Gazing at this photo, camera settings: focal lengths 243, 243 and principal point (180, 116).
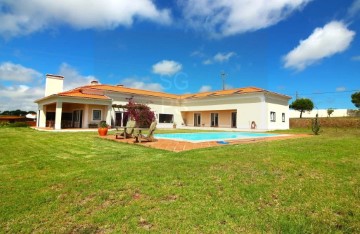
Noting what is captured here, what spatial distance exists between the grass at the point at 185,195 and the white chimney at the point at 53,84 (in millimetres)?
25858

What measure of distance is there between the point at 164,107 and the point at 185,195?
29.8 meters

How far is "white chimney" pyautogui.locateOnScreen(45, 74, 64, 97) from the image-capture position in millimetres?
29628

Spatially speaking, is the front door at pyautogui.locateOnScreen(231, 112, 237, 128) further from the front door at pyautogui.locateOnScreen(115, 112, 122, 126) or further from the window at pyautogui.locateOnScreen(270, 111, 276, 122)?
the front door at pyautogui.locateOnScreen(115, 112, 122, 126)

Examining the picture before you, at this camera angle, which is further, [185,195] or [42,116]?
[42,116]

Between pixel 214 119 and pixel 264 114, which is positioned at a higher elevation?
pixel 264 114

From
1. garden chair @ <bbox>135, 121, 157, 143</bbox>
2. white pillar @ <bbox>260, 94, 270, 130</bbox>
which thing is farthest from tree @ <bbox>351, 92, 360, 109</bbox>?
garden chair @ <bbox>135, 121, 157, 143</bbox>

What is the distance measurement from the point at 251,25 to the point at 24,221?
68.2 ft

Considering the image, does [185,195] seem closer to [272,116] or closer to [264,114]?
[264,114]

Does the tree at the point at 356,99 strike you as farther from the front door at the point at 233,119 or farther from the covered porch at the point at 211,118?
the covered porch at the point at 211,118

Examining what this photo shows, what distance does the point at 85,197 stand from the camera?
430cm

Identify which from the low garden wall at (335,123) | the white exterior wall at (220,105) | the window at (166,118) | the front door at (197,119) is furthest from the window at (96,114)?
the low garden wall at (335,123)

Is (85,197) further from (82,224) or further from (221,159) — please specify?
(221,159)

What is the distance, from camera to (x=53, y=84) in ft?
98.7

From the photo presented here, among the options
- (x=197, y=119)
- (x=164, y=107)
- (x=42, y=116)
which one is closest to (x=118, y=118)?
(x=164, y=107)
